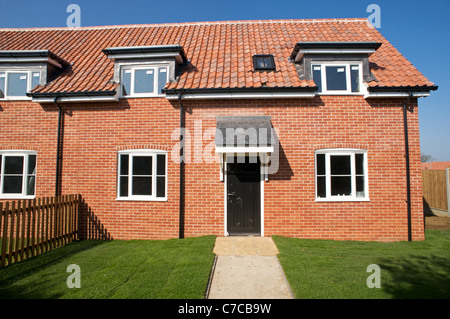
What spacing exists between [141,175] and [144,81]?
3203 millimetres

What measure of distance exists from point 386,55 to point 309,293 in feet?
31.1

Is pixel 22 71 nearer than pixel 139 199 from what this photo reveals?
No

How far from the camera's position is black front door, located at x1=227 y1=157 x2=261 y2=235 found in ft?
27.2

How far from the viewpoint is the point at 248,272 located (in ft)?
17.9

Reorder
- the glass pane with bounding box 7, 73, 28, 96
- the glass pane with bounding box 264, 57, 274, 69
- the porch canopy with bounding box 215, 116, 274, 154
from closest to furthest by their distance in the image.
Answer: the porch canopy with bounding box 215, 116, 274, 154, the glass pane with bounding box 7, 73, 28, 96, the glass pane with bounding box 264, 57, 274, 69

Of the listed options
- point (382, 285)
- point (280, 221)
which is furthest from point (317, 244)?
point (382, 285)

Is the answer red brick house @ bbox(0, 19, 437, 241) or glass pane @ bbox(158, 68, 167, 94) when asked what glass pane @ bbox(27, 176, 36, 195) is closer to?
red brick house @ bbox(0, 19, 437, 241)

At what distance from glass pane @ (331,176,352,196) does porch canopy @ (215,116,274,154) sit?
8.35 ft

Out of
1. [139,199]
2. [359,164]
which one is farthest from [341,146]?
[139,199]

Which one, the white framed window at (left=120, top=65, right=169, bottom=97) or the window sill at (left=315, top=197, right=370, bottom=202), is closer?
the window sill at (left=315, top=197, right=370, bottom=202)

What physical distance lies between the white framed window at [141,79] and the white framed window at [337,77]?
507cm

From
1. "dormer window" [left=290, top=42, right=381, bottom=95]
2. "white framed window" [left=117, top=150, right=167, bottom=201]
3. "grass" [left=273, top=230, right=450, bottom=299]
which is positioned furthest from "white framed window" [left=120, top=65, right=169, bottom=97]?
"grass" [left=273, top=230, right=450, bottom=299]

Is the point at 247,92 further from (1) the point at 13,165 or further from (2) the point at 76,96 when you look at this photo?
(1) the point at 13,165
